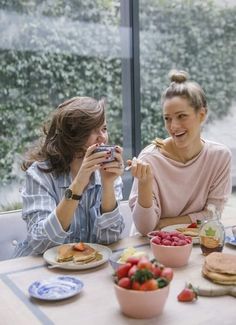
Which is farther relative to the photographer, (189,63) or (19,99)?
(189,63)

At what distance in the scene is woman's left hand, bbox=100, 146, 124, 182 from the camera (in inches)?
59.5

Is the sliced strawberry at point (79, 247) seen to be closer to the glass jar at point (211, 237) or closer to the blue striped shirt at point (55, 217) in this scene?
the blue striped shirt at point (55, 217)

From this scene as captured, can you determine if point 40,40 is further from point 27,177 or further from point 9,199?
point 27,177

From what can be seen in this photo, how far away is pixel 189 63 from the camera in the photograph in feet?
10.3

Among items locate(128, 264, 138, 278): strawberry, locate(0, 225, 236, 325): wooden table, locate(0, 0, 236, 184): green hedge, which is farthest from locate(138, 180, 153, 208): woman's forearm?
locate(0, 0, 236, 184): green hedge

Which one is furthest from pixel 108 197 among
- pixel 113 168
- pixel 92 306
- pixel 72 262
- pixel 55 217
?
pixel 92 306

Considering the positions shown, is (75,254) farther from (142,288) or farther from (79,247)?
(142,288)

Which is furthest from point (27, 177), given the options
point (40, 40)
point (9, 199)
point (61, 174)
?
point (40, 40)

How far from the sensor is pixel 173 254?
1244mm

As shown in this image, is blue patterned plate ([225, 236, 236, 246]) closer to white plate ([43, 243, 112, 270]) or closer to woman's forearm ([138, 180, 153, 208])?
woman's forearm ([138, 180, 153, 208])

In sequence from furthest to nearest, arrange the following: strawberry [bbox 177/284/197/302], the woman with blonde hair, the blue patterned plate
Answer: the woman with blonde hair
the blue patterned plate
strawberry [bbox 177/284/197/302]

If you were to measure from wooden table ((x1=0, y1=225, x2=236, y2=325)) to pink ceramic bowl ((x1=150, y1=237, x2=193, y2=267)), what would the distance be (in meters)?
0.03

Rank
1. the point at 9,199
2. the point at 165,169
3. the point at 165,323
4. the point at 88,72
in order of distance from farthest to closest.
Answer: the point at 88,72, the point at 9,199, the point at 165,169, the point at 165,323

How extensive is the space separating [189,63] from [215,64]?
0.25 metres
